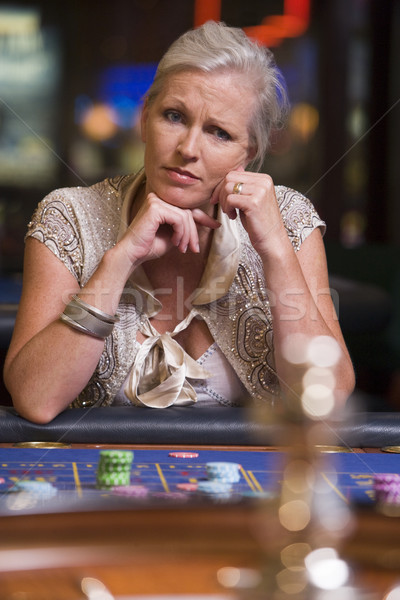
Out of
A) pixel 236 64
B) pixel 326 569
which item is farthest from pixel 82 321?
pixel 326 569

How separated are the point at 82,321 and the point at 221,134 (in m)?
0.50

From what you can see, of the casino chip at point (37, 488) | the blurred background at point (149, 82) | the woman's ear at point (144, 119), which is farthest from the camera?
the blurred background at point (149, 82)

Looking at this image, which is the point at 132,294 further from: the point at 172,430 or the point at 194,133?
the point at 172,430

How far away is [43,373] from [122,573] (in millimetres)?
1213

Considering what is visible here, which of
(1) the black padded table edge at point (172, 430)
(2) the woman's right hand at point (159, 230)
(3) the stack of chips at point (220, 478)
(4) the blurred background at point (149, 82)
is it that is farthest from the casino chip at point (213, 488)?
(4) the blurred background at point (149, 82)

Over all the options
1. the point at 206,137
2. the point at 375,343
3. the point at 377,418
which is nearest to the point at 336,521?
the point at 377,418

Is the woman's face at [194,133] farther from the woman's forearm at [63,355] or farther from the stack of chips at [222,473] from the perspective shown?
the stack of chips at [222,473]

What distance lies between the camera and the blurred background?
266 inches

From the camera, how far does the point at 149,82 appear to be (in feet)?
26.5

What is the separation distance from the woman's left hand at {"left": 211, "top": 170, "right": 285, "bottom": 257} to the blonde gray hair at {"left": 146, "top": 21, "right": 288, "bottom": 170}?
12 cm

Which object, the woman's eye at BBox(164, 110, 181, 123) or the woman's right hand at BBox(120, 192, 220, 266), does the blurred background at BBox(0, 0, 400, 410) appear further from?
the woman's eye at BBox(164, 110, 181, 123)

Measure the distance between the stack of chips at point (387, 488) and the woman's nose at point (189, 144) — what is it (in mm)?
910

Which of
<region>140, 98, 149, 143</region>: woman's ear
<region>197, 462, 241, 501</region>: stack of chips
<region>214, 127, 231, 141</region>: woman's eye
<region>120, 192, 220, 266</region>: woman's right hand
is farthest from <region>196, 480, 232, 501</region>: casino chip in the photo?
<region>140, 98, 149, 143</region>: woman's ear

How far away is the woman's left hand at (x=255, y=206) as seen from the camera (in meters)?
1.86
